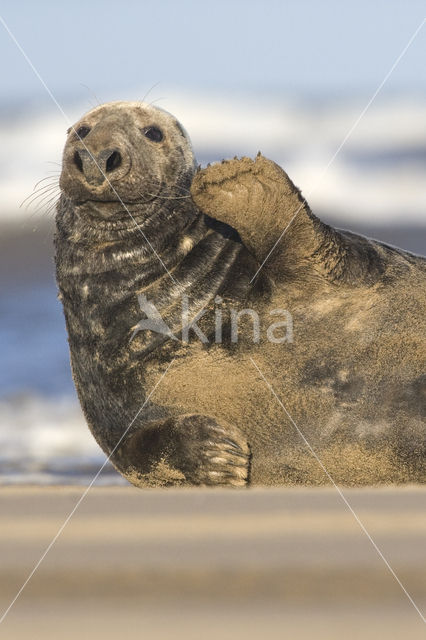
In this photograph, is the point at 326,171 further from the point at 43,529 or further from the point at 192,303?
the point at 43,529

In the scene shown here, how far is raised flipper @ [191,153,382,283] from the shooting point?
512 cm

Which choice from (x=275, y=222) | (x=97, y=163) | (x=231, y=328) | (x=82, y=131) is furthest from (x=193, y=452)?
(x=82, y=131)

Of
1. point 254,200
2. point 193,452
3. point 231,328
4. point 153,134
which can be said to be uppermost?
point 153,134

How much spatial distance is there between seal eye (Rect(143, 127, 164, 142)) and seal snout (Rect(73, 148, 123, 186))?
1.53 ft

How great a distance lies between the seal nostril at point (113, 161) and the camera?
569 cm

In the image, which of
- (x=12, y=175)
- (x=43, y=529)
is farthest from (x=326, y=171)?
(x=43, y=529)

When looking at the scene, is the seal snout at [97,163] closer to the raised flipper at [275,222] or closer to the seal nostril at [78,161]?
the seal nostril at [78,161]

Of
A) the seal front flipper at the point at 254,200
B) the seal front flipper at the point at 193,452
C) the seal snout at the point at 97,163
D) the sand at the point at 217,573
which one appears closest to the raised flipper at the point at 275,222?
the seal front flipper at the point at 254,200

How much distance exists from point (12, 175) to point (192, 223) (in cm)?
1635

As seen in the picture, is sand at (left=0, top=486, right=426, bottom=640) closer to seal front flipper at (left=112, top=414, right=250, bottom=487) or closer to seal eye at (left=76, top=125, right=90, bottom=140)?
seal front flipper at (left=112, top=414, right=250, bottom=487)

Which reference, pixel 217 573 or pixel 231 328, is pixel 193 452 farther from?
pixel 217 573

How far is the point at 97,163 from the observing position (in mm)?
5605

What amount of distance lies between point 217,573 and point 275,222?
107 inches

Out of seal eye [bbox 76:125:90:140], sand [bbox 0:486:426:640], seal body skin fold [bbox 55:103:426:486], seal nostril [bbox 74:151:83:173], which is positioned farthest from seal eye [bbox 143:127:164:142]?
sand [bbox 0:486:426:640]
